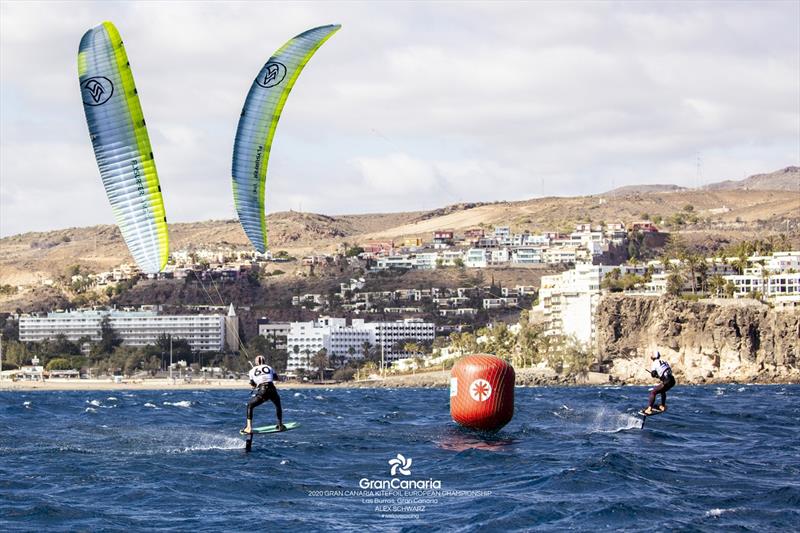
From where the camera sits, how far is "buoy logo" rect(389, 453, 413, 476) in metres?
32.2

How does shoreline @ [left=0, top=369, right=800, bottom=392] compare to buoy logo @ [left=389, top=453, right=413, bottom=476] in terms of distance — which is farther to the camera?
shoreline @ [left=0, top=369, right=800, bottom=392]

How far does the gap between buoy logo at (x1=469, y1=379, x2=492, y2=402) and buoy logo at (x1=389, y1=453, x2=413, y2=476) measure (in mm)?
4314

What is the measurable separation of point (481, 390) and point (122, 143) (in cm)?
1298

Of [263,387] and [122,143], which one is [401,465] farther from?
[122,143]

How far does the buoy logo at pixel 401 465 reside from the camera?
32.2 m

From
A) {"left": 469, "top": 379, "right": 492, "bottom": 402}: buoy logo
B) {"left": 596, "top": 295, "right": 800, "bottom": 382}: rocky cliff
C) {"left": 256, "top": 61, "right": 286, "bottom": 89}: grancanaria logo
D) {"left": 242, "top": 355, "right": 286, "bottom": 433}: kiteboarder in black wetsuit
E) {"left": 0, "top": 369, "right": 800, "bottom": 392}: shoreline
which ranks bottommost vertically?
{"left": 0, "top": 369, "right": 800, "bottom": 392}: shoreline

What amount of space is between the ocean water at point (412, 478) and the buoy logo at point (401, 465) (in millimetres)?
96

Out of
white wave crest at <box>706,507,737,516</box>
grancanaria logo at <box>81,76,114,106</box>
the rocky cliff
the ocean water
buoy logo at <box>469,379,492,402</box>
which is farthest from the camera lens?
the rocky cliff

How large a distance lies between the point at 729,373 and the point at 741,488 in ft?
416

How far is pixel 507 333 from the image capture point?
596ft

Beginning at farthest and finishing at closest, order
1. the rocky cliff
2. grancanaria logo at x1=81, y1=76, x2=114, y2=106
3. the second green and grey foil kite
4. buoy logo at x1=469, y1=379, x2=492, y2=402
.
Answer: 1. the rocky cliff
2. buoy logo at x1=469, y1=379, x2=492, y2=402
3. the second green and grey foil kite
4. grancanaria logo at x1=81, y1=76, x2=114, y2=106

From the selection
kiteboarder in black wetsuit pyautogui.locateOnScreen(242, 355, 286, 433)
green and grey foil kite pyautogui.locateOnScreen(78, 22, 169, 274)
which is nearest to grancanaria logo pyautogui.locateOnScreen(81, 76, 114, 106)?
green and grey foil kite pyautogui.locateOnScreen(78, 22, 169, 274)

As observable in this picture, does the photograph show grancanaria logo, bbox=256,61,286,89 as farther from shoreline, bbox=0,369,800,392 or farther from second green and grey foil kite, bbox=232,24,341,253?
shoreline, bbox=0,369,800,392

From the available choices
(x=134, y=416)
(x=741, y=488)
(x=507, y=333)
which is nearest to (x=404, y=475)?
(x=741, y=488)
